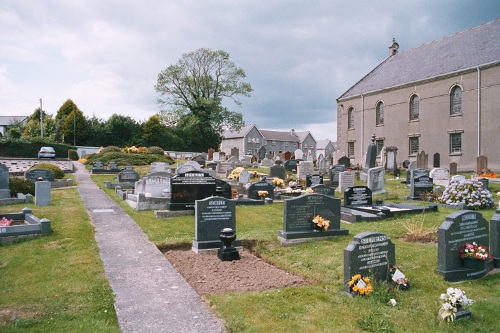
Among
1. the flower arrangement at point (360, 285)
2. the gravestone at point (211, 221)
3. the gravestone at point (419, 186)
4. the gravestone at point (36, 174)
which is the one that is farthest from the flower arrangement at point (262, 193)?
the gravestone at point (36, 174)

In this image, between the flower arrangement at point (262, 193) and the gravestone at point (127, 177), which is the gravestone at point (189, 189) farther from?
the gravestone at point (127, 177)

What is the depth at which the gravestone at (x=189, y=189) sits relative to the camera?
13.7 metres

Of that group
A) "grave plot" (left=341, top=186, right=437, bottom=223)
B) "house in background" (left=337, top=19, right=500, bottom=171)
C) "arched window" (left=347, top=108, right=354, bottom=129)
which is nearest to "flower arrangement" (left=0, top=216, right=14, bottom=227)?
"grave plot" (left=341, top=186, right=437, bottom=223)

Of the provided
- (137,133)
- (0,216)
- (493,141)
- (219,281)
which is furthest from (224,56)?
(219,281)

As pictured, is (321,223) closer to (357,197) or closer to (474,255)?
(474,255)

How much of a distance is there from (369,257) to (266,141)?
275 ft

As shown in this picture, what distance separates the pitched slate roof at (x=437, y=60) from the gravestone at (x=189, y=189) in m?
25.6

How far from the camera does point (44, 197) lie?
592 inches

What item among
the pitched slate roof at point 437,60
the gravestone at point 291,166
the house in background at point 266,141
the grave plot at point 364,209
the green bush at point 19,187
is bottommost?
the grave plot at point 364,209

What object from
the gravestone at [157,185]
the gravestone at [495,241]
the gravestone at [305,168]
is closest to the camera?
the gravestone at [495,241]

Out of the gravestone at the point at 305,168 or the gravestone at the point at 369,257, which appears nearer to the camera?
the gravestone at the point at 369,257

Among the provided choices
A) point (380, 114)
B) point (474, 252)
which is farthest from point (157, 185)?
point (380, 114)

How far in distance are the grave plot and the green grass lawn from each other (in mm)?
2478

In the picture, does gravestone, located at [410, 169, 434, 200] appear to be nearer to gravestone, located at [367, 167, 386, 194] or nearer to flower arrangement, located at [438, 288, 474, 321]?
gravestone, located at [367, 167, 386, 194]
